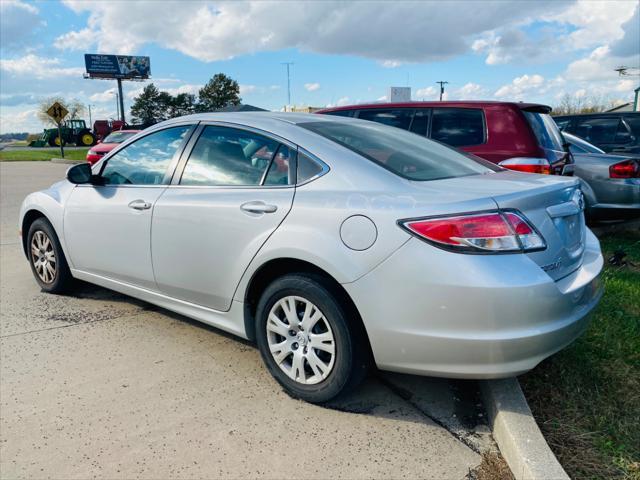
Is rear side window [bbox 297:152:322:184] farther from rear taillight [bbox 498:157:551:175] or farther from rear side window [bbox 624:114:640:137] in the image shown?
rear side window [bbox 624:114:640:137]

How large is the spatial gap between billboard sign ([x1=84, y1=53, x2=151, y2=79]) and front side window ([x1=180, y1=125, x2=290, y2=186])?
67772 millimetres

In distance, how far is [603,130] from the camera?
10078 mm

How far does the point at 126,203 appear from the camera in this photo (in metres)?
3.89

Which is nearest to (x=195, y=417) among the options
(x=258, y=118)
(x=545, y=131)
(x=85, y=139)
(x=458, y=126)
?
(x=258, y=118)

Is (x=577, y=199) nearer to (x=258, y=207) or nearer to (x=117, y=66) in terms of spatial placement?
(x=258, y=207)

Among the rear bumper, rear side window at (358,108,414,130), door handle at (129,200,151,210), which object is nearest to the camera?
the rear bumper

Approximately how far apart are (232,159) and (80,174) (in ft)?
5.20

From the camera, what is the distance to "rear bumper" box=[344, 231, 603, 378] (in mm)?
2395

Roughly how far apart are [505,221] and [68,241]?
351 cm

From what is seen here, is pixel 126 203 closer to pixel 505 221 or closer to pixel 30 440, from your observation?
pixel 30 440

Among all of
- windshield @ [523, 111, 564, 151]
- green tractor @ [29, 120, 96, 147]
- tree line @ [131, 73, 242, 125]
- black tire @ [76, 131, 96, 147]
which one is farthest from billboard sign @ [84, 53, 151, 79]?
windshield @ [523, 111, 564, 151]

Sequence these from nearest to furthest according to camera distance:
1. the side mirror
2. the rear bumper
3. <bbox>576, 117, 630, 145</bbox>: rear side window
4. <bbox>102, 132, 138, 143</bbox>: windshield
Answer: the rear bumper, the side mirror, <bbox>576, 117, 630, 145</bbox>: rear side window, <bbox>102, 132, 138, 143</bbox>: windshield

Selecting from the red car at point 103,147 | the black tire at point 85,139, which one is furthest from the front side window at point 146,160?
the black tire at point 85,139

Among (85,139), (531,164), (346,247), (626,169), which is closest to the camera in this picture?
(346,247)
